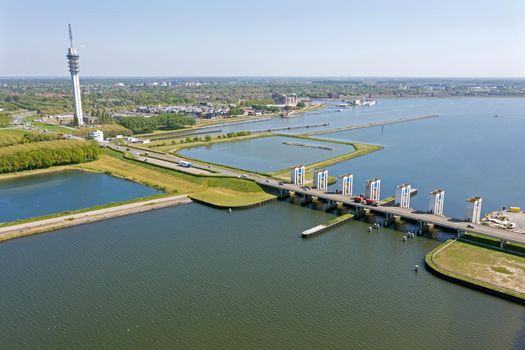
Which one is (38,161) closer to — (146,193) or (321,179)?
(146,193)

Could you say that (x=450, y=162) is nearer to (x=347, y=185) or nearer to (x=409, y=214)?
(x=347, y=185)

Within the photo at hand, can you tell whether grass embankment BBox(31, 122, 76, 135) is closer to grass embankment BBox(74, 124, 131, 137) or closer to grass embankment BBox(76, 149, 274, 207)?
grass embankment BBox(74, 124, 131, 137)

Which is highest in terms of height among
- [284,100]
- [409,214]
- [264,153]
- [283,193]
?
[284,100]

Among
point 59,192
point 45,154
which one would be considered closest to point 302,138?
A: point 45,154

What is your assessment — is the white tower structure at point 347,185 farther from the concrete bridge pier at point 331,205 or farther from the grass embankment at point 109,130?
the grass embankment at point 109,130

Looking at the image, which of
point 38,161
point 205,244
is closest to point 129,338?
point 205,244

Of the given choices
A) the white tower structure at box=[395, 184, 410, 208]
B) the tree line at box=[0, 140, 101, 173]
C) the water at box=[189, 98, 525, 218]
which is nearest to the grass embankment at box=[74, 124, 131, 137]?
the tree line at box=[0, 140, 101, 173]

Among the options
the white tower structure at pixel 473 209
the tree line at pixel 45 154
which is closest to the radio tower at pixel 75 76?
the tree line at pixel 45 154
